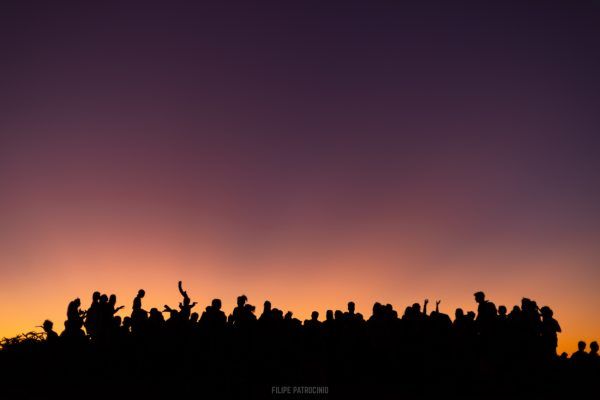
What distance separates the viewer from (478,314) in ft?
50.8

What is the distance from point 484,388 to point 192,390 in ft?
29.1

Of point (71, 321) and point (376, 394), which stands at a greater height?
point (71, 321)

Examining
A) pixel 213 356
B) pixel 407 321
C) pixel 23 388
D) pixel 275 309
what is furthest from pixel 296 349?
pixel 23 388

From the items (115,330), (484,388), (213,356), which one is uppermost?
(115,330)

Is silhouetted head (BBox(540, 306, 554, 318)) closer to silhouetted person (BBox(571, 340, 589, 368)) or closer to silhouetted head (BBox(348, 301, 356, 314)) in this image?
silhouetted person (BBox(571, 340, 589, 368))

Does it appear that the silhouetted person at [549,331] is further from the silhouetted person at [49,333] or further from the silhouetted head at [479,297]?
the silhouetted person at [49,333]

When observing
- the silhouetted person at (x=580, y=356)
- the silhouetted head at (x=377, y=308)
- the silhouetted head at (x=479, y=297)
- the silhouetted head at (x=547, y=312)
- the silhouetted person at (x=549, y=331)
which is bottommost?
the silhouetted person at (x=580, y=356)

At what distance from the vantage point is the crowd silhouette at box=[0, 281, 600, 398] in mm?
13789

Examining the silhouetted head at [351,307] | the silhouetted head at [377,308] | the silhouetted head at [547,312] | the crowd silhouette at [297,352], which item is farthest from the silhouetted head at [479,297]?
the silhouetted head at [351,307]

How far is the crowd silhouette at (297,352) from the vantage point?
1379 cm

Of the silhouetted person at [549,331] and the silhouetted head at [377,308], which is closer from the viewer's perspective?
the silhouetted person at [549,331]

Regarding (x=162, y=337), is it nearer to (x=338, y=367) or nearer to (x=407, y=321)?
(x=338, y=367)

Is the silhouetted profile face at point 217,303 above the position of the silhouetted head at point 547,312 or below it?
above

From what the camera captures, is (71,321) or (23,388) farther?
(71,321)
